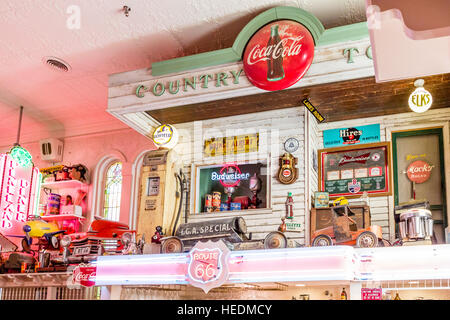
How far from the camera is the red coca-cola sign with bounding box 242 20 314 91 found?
6.21 meters

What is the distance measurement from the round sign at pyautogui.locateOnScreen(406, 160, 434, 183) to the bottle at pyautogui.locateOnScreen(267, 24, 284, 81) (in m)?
2.42

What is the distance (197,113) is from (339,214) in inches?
111

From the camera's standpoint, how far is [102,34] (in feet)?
23.5

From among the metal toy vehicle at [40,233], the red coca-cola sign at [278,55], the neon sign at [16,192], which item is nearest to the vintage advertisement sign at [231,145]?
the red coca-cola sign at [278,55]

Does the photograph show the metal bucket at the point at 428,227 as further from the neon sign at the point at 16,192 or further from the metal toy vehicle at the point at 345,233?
the neon sign at the point at 16,192

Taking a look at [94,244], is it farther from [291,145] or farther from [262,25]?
[262,25]

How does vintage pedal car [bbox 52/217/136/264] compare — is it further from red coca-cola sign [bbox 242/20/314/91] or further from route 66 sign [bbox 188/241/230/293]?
red coca-cola sign [bbox 242/20/314/91]

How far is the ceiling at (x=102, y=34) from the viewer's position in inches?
255

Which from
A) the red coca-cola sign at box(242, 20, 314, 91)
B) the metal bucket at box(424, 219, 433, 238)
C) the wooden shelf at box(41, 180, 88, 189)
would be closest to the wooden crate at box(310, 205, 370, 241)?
the metal bucket at box(424, 219, 433, 238)

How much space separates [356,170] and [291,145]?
105 cm

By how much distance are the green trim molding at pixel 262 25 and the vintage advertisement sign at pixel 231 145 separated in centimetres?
134

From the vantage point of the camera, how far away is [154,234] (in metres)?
7.34
